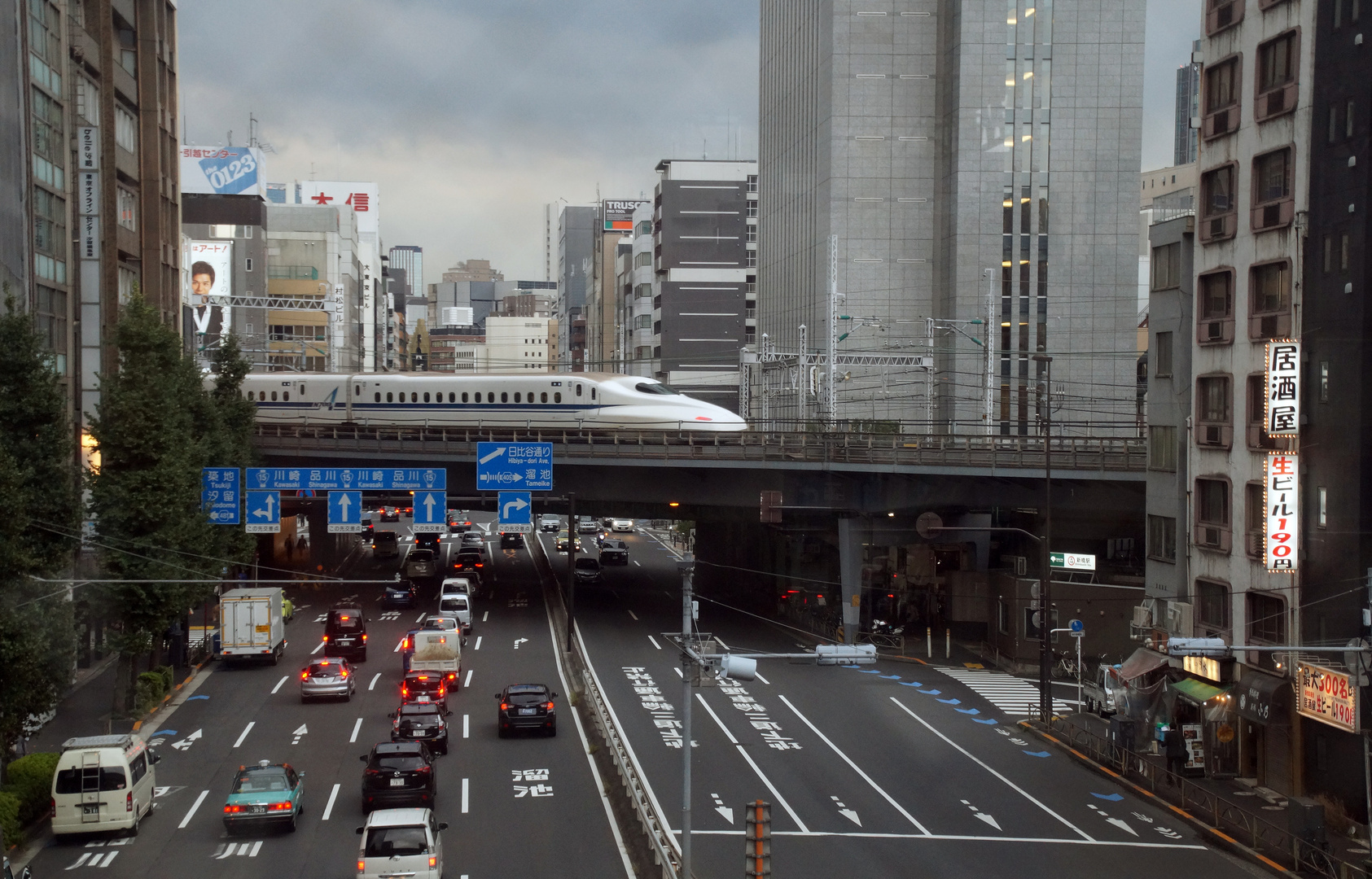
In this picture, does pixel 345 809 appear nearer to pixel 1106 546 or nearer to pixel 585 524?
pixel 1106 546

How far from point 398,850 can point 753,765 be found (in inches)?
516

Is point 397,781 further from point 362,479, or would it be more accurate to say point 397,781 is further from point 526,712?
point 362,479

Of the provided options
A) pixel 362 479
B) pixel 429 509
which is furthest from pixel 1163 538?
pixel 362 479

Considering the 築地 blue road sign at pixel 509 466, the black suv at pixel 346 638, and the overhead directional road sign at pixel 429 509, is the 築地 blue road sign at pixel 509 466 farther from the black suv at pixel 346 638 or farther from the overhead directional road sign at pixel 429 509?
the black suv at pixel 346 638

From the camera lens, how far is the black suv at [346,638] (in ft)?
152

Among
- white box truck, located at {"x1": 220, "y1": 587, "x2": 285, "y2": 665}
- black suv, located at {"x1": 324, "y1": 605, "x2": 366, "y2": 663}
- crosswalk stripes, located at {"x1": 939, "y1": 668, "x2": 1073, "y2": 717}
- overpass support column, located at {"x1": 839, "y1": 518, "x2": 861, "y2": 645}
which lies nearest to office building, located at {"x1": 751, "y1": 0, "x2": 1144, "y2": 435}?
overpass support column, located at {"x1": 839, "y1": 518, "x2": 861, "y2": 645}

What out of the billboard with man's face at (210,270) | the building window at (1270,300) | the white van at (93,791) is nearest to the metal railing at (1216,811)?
the building window at (1270,300)

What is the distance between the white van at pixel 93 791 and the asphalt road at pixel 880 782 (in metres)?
11.3

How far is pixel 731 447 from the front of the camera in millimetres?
52312

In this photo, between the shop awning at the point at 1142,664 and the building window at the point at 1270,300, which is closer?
the building window at the point at 1270,300

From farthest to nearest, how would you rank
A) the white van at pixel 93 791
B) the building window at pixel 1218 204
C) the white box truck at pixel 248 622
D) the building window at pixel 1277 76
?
the white box truck at pixel 248 622 < the building window at pixel 1218 204 < the building window at pixel 1277 76 < the white van at pixel 93 791

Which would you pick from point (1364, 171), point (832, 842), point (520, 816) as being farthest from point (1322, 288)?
point (520, 816)

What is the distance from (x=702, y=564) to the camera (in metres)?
80.8

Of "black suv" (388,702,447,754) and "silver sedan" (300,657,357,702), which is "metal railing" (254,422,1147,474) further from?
"black suv" (388,702,447,754)
